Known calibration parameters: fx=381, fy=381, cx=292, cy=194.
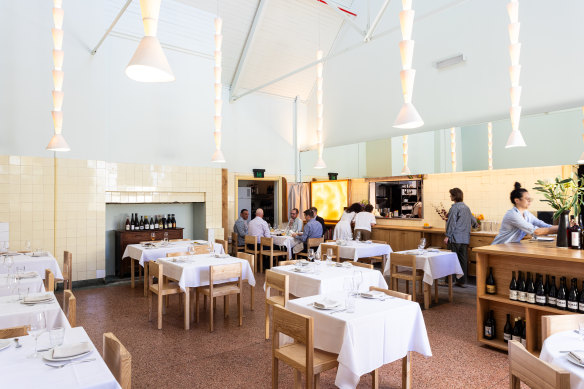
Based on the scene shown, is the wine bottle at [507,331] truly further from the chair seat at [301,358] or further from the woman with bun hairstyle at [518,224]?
the chair seat at [301,358]

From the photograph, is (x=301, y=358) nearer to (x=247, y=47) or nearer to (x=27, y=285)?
(x=27, y=285)

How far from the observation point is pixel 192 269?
16.7ft

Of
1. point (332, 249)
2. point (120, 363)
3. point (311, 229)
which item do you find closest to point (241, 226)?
point (311, 229)

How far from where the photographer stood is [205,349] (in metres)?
4.25

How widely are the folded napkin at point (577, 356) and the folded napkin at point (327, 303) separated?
1.55 meters

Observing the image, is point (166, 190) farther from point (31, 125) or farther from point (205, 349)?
point (205, 349)

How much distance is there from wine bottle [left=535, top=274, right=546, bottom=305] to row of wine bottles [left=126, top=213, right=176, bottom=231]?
24.4 feet

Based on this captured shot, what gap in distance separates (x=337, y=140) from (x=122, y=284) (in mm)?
6721

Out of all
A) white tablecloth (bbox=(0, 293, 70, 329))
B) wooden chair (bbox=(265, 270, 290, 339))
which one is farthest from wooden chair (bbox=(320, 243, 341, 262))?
white tablecloth (bbox=(0, 293, 70, 329))

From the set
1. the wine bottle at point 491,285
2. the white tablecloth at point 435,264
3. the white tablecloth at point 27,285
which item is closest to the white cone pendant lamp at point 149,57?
the white tablecloth at point 27,285

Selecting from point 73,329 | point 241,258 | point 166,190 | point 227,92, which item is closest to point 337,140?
point 227,92

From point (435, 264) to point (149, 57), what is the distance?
4.85 m

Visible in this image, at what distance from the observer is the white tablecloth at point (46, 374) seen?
Answer: 1.86m

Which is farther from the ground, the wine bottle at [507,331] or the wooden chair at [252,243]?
the wooden chair at [252,243]
